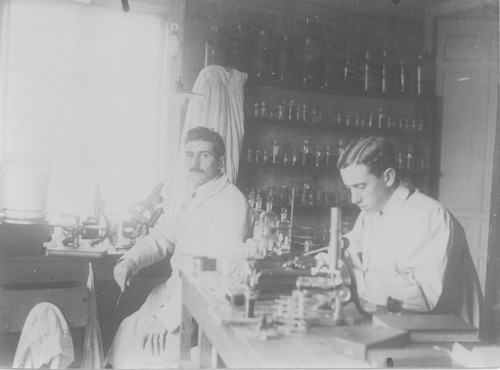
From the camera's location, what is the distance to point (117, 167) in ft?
8.51

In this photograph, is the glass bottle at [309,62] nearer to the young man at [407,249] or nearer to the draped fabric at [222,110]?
the draped fabric at [222,110]

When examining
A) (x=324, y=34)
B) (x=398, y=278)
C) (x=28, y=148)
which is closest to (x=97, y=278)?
(x=28, y=148)

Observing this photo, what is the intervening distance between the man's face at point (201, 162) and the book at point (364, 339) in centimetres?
153

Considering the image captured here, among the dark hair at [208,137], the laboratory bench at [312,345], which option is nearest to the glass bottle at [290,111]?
the dark hair at [208,137]

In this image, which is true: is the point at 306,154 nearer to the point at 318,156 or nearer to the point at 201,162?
the point at 318,156

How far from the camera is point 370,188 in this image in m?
2.42

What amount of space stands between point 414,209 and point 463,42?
1.30m

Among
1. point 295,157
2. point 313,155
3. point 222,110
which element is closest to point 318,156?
point 313,155

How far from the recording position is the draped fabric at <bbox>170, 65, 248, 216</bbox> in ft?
9.36

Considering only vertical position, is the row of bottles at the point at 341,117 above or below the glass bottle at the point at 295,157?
above

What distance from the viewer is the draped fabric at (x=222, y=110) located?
9.36 ft

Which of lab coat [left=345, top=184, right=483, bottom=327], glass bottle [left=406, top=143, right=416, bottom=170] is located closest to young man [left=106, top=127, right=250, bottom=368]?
lab coat [left=345, top=184, right=483, bottom=327]

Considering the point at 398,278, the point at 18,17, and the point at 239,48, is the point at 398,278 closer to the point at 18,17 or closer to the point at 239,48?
the point at 239,48

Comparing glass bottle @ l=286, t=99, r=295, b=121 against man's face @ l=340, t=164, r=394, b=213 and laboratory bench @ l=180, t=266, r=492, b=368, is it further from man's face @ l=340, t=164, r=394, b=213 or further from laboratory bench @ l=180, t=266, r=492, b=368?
laboratory bench @ l=180, t=266, r=492, b=368
